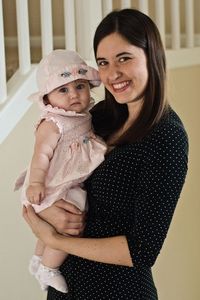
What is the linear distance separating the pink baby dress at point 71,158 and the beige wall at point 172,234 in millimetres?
538

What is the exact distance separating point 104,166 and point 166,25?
145 cm

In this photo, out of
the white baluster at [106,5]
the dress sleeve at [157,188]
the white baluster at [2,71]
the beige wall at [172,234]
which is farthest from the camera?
the white baluster at [106,5]

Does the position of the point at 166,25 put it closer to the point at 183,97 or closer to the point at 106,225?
the point at 183,97

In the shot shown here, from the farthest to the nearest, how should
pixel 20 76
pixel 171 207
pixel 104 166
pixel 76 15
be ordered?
pixel 76 15 → pixel 20 76 → pixel 104 166 → pixel 171 207

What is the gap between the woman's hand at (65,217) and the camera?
59.7 inches

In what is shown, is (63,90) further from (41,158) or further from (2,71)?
(2,71)

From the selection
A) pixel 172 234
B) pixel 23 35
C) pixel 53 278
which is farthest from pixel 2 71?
pixel 172 234

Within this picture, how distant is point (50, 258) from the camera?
157cm

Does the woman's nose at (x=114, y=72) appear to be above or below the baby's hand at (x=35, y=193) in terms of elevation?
above

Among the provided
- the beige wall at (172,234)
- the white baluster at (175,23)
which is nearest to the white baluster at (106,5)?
the white baluster at (175,23)

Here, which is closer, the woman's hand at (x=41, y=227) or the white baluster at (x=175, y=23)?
the woman's hand at (x=41, y=227)

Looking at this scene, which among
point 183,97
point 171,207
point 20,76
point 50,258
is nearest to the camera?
point 171,207

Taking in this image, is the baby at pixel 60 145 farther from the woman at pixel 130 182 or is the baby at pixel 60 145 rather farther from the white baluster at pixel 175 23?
the white baluster at pixel 175 23

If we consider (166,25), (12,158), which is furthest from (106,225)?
(166,25)
